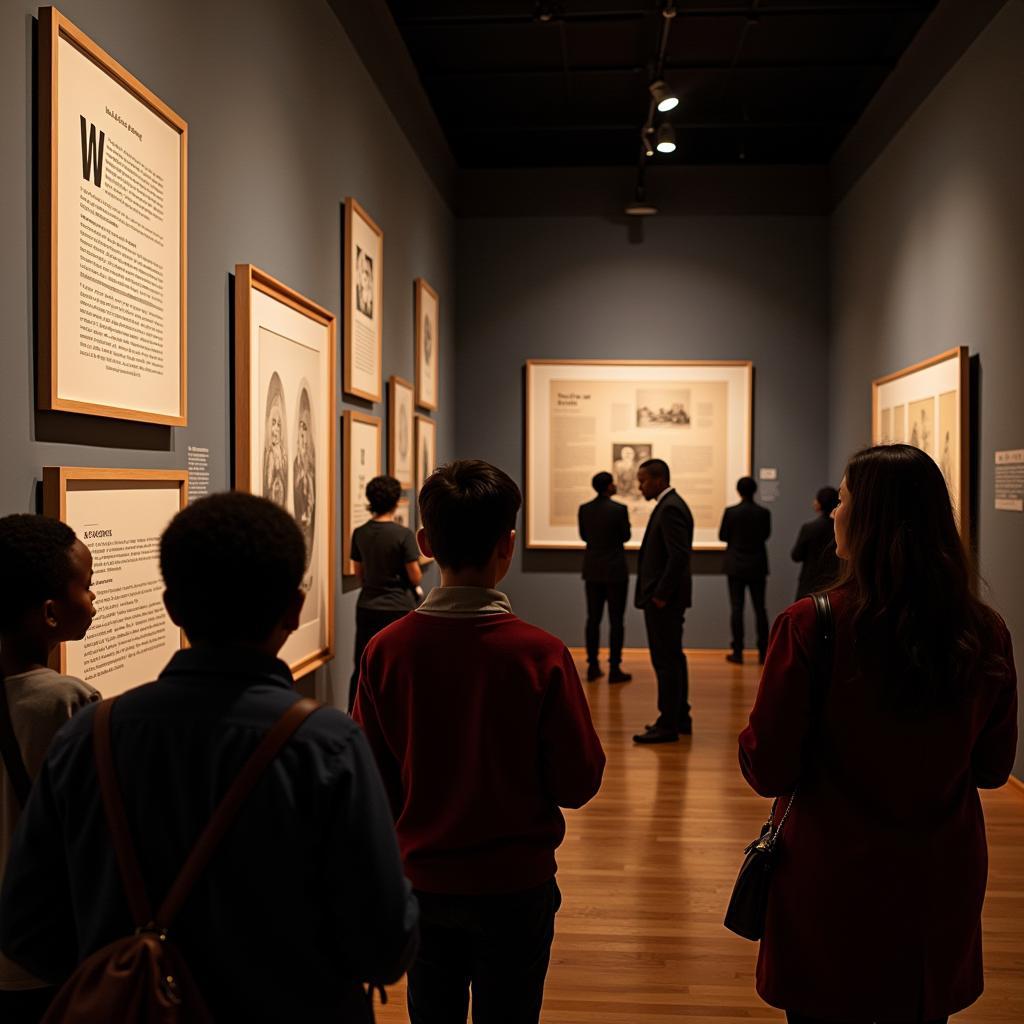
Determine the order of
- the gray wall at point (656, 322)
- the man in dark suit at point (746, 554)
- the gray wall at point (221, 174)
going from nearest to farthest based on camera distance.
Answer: the gray wall at point (221, 174)
the man in dark suit at point (746, 554)
the gray wall at point (656, 322)

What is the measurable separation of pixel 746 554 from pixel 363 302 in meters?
5.17

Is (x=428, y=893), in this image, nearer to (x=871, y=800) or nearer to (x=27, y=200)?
(x=871, y=800)

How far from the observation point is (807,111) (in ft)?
35.6

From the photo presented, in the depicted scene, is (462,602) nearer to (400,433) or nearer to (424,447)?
(400,433)

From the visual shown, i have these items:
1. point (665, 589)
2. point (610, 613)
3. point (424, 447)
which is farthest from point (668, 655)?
point (424, 447)

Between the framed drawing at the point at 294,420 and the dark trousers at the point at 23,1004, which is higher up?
the framed drawing at the point at 294,420

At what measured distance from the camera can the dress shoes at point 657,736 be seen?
7258mm

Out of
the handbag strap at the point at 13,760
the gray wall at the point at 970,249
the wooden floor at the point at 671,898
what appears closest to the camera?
the handbag strap at the point at 13,760

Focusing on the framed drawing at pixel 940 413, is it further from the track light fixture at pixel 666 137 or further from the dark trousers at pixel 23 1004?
the dark trousers at pixel 23 1004

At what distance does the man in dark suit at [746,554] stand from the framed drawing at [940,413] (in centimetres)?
168

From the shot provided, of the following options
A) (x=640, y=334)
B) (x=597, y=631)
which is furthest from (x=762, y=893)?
(x=640, y=334)

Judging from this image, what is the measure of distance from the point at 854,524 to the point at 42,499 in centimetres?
204

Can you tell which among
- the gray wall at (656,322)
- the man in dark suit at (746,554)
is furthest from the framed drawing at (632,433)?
the man in dark suit at (746,554)

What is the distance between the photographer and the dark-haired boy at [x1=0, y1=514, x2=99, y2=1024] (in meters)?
1.89
